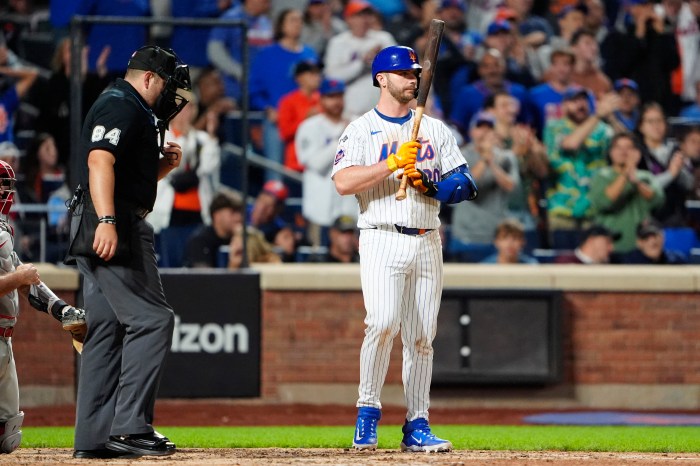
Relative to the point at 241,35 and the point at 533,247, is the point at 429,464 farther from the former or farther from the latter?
the point at 533,247

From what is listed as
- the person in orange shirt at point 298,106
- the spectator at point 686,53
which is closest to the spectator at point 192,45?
the person in orange shirt at point 298,106

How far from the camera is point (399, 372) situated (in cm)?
1091

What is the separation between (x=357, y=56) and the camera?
40.8 ft

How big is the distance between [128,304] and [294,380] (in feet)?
17.3

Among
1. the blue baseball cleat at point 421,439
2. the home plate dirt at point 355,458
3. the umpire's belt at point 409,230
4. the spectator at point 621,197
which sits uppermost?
the spectator at point 621,197

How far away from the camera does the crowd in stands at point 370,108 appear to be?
419 inches

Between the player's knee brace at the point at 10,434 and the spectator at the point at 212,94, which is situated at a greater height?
the spectator at the point at 212,94

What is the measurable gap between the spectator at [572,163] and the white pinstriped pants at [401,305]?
6.00m

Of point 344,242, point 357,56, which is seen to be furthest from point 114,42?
point 357,56

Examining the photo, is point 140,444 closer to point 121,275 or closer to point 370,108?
point 121,275

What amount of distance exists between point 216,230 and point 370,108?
2399mm

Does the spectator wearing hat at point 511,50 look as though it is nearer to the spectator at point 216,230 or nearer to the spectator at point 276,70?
the spectator at point 276,70

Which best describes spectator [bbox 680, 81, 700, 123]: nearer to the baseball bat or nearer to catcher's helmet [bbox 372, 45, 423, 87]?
the baseball bat

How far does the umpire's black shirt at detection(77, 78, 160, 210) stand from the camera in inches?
224
